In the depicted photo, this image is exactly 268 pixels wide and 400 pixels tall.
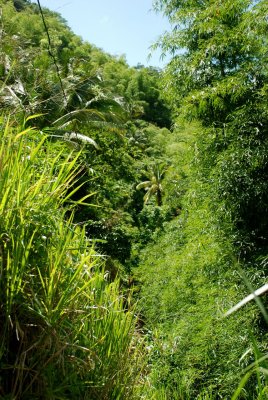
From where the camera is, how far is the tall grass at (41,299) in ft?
5.30

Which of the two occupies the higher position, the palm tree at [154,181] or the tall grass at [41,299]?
the palm tree at [154,181]

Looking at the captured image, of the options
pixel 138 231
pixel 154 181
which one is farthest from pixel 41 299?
pixel 154 181

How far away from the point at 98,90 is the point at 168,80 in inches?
300

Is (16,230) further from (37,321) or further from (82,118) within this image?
(82,118)

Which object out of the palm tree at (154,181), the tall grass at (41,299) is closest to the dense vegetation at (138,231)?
the tall grass at (41,299)

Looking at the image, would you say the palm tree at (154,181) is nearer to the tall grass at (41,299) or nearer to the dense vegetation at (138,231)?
the dense vegetation at (138,231)

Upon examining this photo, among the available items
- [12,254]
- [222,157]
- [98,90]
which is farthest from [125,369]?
[98,90]

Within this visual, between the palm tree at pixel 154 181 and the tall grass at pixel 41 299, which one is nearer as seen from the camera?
the tall grass at pixel 41 299

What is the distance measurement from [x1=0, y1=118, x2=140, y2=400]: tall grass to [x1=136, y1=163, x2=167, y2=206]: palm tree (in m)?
22.0

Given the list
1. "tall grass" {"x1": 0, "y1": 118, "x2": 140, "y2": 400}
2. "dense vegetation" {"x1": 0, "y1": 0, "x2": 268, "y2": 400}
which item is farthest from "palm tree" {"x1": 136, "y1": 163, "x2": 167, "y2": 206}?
"tall grass" {"x1": 0, "y1": 118, "x2": 140, "y2": 400}

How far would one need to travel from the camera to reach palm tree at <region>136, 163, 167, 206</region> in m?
24.3

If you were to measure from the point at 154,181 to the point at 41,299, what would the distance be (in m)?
23.2

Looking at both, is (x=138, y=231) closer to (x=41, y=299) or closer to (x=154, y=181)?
(x=154, y=181)

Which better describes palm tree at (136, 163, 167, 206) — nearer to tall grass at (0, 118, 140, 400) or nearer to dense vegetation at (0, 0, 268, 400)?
dense vegetation at (0, 0, 268, 400)
